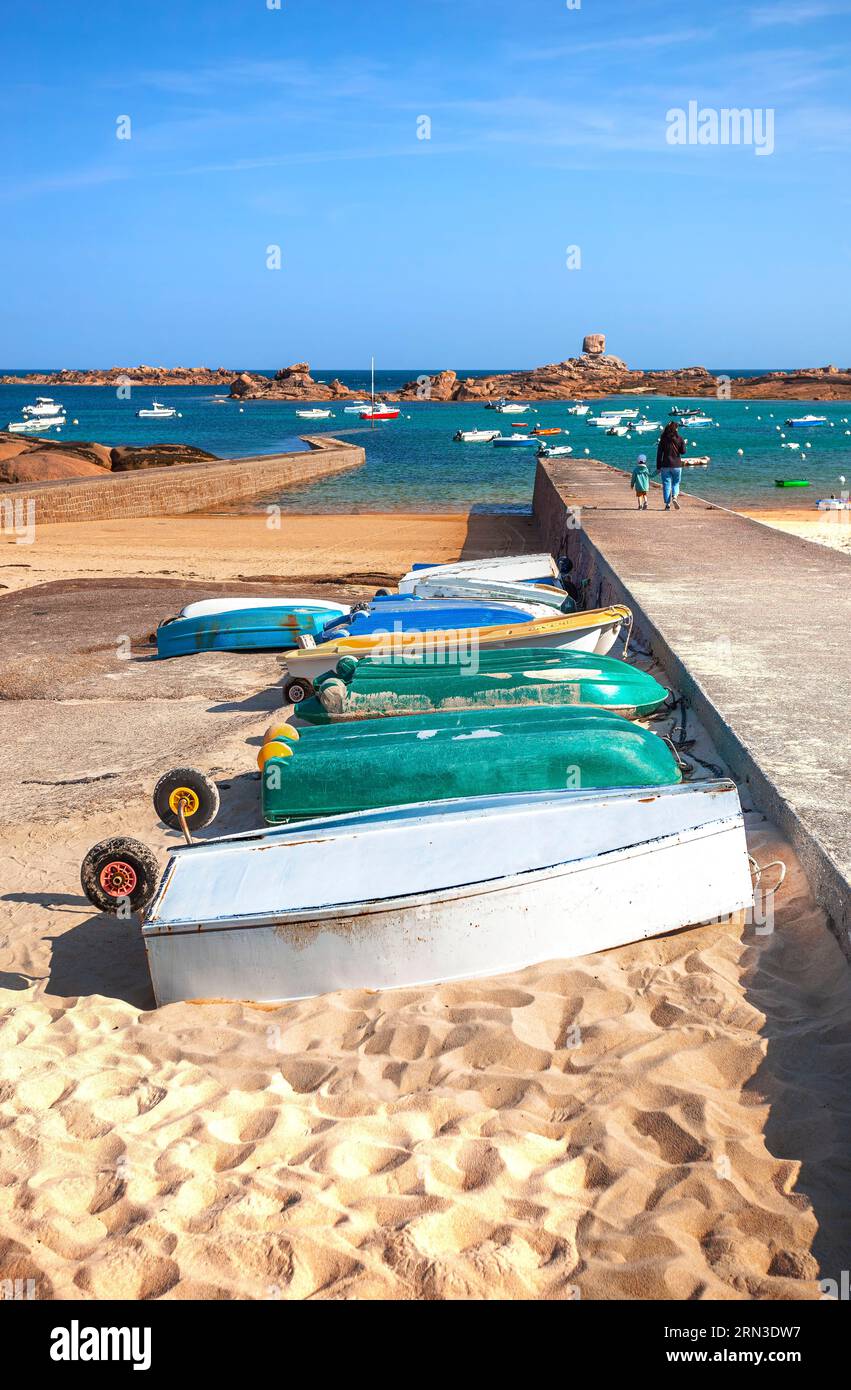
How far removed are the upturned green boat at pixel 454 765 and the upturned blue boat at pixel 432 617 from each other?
3.44 m

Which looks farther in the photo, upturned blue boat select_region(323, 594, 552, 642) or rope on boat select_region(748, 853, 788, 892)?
upturned blue boat select_region(323, 594, 552, 642)

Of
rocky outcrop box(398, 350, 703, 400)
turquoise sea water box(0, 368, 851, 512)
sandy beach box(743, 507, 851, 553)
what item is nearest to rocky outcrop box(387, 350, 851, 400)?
rocky outcrop box(398, 350, 703, 400)

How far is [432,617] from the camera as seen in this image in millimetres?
10289

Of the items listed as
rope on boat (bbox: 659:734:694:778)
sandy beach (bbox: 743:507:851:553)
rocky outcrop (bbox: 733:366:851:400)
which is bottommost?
rope on boat (bbox: 659:734:694:778)

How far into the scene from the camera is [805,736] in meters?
6.15

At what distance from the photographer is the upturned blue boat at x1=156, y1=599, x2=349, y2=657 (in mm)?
12000

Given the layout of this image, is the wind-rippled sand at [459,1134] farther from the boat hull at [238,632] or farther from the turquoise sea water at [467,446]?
the turquoise sea water at [467,446]

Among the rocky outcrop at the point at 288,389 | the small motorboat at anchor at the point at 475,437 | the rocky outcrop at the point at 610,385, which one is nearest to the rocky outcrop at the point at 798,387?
the rocky outcrop at the point at 610,385

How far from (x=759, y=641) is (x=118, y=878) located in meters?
5.19

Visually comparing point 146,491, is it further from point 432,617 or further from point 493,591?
point 432,617

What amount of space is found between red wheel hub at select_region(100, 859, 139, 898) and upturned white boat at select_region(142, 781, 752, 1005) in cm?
53

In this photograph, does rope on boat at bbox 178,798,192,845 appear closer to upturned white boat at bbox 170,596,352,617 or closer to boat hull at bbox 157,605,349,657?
boat hull at bbox 157,605,349,657
